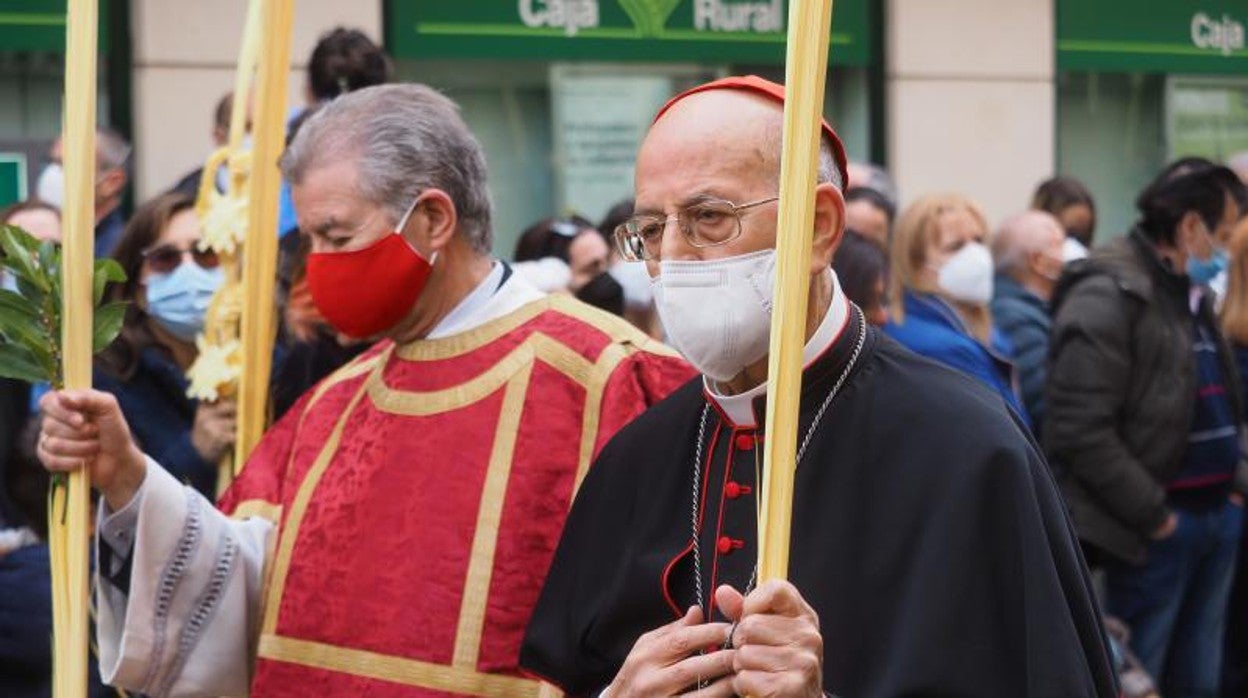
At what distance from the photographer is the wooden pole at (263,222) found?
13.5ft

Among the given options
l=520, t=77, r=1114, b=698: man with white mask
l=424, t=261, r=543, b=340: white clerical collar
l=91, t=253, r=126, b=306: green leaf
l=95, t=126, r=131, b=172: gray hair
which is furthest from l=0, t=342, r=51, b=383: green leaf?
l=95, t=126, r=131, b=172: gray hair

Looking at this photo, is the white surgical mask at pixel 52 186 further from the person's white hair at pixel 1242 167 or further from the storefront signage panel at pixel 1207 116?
the storefront signage panel at pixel 1207 116

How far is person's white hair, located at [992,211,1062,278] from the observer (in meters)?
8.32

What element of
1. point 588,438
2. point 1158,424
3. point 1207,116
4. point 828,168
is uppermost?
point 1207,116

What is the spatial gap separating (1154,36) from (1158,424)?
19.3 feet

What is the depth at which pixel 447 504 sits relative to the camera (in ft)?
12.7

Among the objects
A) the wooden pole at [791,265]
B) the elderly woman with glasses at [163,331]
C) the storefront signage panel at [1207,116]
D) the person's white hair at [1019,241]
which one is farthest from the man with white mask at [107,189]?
the storefront signage panel at [1207,116]

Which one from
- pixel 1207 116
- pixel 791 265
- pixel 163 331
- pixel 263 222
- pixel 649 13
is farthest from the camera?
pixel 1207 116

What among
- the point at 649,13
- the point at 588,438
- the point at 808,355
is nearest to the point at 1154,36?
the point at 649,13

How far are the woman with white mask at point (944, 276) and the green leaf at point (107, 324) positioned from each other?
2847 millimetres

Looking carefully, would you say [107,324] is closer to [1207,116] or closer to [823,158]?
[823,158]

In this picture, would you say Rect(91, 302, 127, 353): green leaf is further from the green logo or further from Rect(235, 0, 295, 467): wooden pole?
the green logo

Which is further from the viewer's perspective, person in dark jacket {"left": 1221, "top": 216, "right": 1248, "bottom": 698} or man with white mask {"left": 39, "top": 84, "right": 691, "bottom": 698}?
person in dark jacket {"left": 1221, "top": 216, "right": 1248, "bottom": 698}

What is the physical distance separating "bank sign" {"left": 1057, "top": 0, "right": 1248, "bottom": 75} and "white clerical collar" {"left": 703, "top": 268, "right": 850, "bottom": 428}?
30.2 ft
